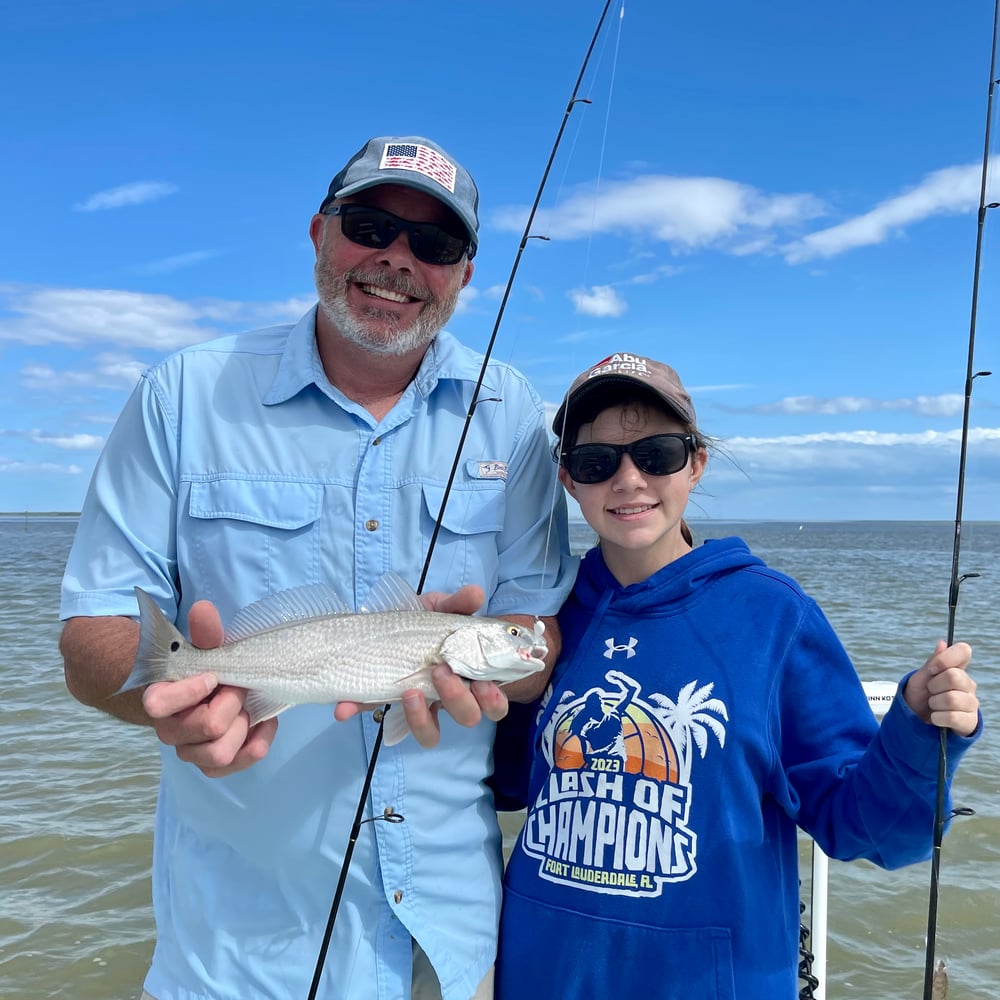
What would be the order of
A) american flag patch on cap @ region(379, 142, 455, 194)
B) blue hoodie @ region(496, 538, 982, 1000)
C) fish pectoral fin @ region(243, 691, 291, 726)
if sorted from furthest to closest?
american flag patch on cap @ region(379, 142, 455, 194) < blue hoodie @ region(496, 538, 982, 1000) < fish pectoral fin @ region(243, 691, 291, 726)

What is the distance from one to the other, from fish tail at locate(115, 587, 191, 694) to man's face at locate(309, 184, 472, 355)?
112cm

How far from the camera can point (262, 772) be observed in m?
2.72

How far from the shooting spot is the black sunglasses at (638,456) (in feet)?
10.2

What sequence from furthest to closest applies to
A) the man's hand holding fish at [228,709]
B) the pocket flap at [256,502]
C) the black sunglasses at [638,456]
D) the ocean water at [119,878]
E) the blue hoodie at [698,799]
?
the ocean water at [119,878], the black sunglasses at [638,456], the pocket flap at [256,502], the blue hoodie at [698,799], the man's hand holding fish at [228,709]

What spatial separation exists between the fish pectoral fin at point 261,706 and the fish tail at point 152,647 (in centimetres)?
24

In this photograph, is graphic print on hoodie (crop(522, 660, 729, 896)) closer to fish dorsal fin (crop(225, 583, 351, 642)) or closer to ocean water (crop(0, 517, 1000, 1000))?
fish dorsal fin (crop(225, 583, 351, 642))

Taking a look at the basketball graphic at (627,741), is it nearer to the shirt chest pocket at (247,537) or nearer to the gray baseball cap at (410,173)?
the shirt chest pocket at (247,537)

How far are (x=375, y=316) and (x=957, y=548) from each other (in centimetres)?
210

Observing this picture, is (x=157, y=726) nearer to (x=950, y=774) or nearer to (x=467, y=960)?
(x=467, y=960)

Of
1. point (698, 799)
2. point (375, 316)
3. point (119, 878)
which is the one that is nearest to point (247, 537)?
point (375, 316)

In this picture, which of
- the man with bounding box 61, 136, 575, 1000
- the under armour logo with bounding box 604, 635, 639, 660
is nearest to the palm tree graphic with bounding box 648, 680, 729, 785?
the under armour logo with bounding box 604, 635, 639, 660

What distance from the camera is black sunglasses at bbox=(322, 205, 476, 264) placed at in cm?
301

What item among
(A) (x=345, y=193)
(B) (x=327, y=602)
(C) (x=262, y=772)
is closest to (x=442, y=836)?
(C) (x=262, y=772)

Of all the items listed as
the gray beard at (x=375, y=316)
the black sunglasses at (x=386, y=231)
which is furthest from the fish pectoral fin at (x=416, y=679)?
the black sunglasses at (x=386, y=231)
